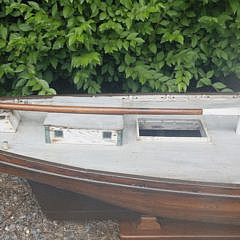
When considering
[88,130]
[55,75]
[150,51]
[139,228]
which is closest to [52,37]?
[55,75]

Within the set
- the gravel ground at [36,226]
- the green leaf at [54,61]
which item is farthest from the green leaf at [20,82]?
the gravel ground at [36,226]

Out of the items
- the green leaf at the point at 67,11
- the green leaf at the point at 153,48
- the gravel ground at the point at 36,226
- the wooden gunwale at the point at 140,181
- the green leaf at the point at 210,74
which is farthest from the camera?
the green leaf at the point at 210,74

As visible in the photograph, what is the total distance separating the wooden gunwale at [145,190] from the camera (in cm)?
173

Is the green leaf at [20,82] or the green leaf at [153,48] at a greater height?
the green leaf at [153,48]

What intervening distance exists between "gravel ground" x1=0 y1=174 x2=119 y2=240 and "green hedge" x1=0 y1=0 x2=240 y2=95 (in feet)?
2.41

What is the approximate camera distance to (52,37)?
2.61m

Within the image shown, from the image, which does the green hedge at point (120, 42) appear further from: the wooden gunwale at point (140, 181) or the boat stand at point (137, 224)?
the wooden gunwale at point (140, 181)

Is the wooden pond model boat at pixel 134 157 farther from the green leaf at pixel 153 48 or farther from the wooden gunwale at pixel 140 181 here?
the green leaf at pixel 153 48

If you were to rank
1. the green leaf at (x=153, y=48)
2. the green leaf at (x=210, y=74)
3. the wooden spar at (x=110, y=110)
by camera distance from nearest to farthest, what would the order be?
the wooden spar at (x=110, y=110)
the green leaf at (x=153, y=48)
the green leaf at (x=210, y=74)

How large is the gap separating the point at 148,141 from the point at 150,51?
3.22 feet

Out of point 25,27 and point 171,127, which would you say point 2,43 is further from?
point 171,127

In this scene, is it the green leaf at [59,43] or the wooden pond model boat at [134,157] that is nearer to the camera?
the wooden pond model boat at [134,157]

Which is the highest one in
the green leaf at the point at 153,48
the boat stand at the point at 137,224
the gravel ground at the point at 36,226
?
the green leaf at the point at 153,48

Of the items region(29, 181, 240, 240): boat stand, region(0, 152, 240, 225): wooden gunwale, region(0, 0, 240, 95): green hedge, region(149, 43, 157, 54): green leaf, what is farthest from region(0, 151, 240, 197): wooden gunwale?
region(149, 43, 157, 54): green leaf
